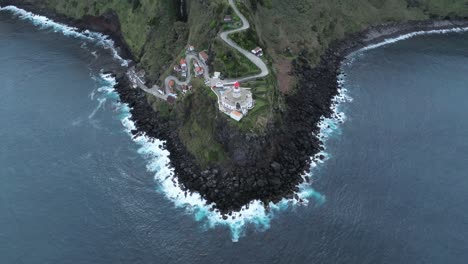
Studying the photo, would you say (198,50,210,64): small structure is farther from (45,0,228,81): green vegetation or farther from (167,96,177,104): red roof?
(167,96,177,104): red roof

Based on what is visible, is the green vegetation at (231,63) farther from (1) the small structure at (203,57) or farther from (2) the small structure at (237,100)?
(2) the small structure at (237,100)

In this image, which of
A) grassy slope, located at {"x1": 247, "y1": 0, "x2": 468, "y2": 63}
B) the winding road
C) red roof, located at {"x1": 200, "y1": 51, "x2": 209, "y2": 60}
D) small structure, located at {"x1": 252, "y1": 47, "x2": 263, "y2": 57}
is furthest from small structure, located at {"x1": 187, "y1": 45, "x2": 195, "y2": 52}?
grassy slope, located at {"x1": 247, "y1": 0, "x2": 468, "y2": 63}

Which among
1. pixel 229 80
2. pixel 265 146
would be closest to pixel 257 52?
pixel 229 80

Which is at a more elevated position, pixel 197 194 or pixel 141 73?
pixel 141 73

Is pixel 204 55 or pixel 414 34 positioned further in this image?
pixel 414 34


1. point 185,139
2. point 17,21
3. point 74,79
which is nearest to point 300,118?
point 185,139

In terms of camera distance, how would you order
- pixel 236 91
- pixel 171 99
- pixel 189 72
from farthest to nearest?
pixel 189 72
pixel 171 99
pixel 236 91

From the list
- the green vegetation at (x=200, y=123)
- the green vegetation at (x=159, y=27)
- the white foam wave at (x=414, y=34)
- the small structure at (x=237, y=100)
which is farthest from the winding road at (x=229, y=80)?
the white foam wave at (x=414, y=34)

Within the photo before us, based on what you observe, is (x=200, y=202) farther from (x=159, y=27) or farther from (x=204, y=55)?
(x=159, y=27)
